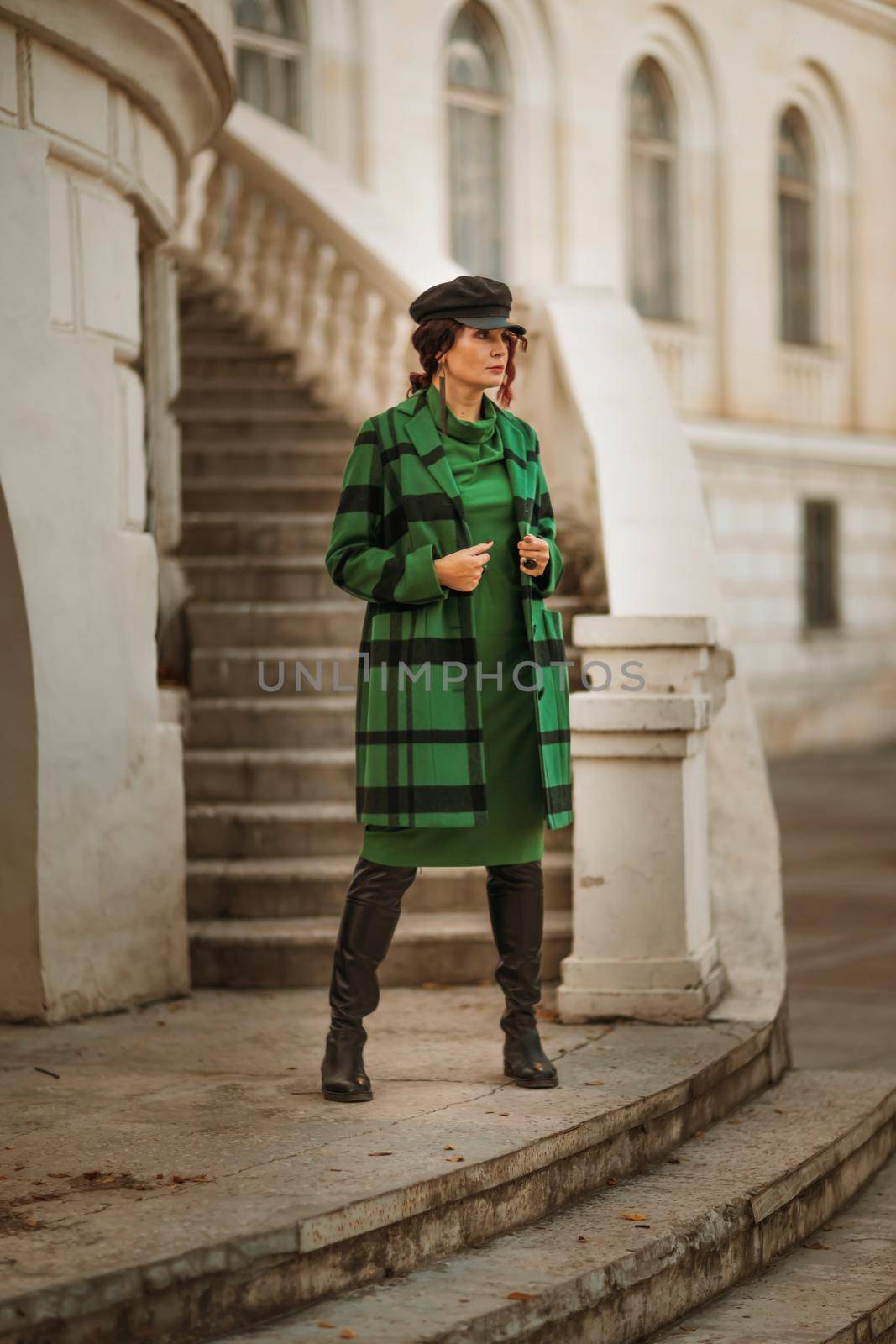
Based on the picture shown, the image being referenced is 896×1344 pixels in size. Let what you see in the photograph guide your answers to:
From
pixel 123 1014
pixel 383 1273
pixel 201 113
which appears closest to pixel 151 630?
pixel 123 1014

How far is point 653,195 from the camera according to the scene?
73.4ft

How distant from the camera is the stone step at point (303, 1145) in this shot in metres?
3.23

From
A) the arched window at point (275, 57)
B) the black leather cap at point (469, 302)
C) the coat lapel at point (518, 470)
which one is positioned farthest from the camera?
the arched window at point (275, 57)

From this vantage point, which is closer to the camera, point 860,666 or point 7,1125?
point 7,1125

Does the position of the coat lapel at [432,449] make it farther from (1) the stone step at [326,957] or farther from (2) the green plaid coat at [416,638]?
(1) the stone step at [326,957]

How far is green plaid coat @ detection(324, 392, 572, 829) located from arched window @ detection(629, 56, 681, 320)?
17.9 meters

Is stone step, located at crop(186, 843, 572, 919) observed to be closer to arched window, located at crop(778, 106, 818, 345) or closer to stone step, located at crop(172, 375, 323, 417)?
stone step, located at crop(172, 375, 323, 417)

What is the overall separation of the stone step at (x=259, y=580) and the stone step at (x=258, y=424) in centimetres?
148

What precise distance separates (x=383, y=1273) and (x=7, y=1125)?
1.07 metres

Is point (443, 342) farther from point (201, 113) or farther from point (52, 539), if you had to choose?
point (201, 113)

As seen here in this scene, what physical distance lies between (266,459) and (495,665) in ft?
14.6

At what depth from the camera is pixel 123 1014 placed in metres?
5.66

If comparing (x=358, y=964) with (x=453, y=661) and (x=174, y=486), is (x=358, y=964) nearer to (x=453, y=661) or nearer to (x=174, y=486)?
(x=453, y=661)

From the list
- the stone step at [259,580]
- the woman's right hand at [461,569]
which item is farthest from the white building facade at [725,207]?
the woman's right hand at [461,569]
